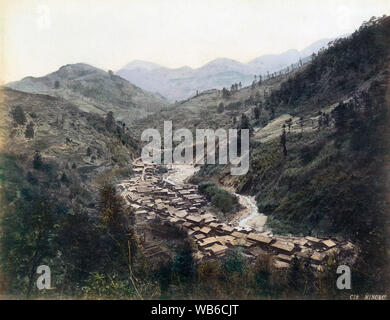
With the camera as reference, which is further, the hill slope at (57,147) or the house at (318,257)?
the hill slope at (57,147)

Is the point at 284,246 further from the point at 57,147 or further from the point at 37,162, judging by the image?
the point at 57,147

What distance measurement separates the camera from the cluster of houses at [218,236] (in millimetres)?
15552

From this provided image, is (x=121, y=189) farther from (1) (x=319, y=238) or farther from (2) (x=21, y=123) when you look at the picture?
(1) (x=319, y=238)

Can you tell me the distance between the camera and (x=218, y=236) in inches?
750

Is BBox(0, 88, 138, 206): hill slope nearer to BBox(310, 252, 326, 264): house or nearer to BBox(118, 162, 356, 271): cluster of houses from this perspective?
BBox(118, 162, 356, 271): cluster of houses

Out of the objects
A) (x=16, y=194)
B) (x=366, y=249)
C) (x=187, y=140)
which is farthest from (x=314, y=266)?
(x=187, y=140)

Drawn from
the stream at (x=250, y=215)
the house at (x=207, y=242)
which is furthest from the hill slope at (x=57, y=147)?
the stream at (x=250, y=215)

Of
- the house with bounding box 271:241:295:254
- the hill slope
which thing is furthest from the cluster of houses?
the hill slope

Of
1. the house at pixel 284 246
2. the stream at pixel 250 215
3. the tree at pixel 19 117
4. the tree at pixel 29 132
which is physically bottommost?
the house at pixel 284 246

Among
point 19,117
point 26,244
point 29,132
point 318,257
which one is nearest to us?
point 26,244

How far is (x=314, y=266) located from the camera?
14047mm

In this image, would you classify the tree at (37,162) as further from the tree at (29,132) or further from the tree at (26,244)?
the tree at (26,244)

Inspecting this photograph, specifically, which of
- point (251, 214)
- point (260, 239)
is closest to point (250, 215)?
point (251, 214)

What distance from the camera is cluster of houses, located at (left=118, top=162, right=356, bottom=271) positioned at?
1555cm
